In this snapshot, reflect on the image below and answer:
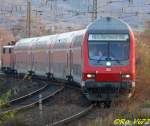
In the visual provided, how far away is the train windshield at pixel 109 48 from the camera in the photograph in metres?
21.9

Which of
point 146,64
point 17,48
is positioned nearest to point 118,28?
point 146,64

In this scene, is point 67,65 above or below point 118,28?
below

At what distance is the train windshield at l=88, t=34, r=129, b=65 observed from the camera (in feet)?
71.7

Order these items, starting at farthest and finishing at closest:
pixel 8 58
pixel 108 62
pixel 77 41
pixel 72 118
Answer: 1. pixel 8 58
2. pixel 77 41
3. pixel 108 62
4. pixel 72 118

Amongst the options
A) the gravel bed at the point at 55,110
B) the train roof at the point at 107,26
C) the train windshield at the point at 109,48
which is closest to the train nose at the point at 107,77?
the train windshield at the point at 109,48

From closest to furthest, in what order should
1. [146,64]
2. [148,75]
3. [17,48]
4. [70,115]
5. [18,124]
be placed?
[18,124]
[70,115]
[148,75]
[146,64]
[17,48]

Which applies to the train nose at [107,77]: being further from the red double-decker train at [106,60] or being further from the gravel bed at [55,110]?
the gravel bed at [55,110]

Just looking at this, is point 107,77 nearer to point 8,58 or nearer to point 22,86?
point 22,86

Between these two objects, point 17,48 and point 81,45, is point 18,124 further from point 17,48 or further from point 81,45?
point 17,48

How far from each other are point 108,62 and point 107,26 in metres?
1.48

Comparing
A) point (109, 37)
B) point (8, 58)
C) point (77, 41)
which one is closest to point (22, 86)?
point (77, 41)

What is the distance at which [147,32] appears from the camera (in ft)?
144

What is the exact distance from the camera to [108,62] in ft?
71.4

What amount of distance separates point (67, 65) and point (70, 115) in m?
10.1
